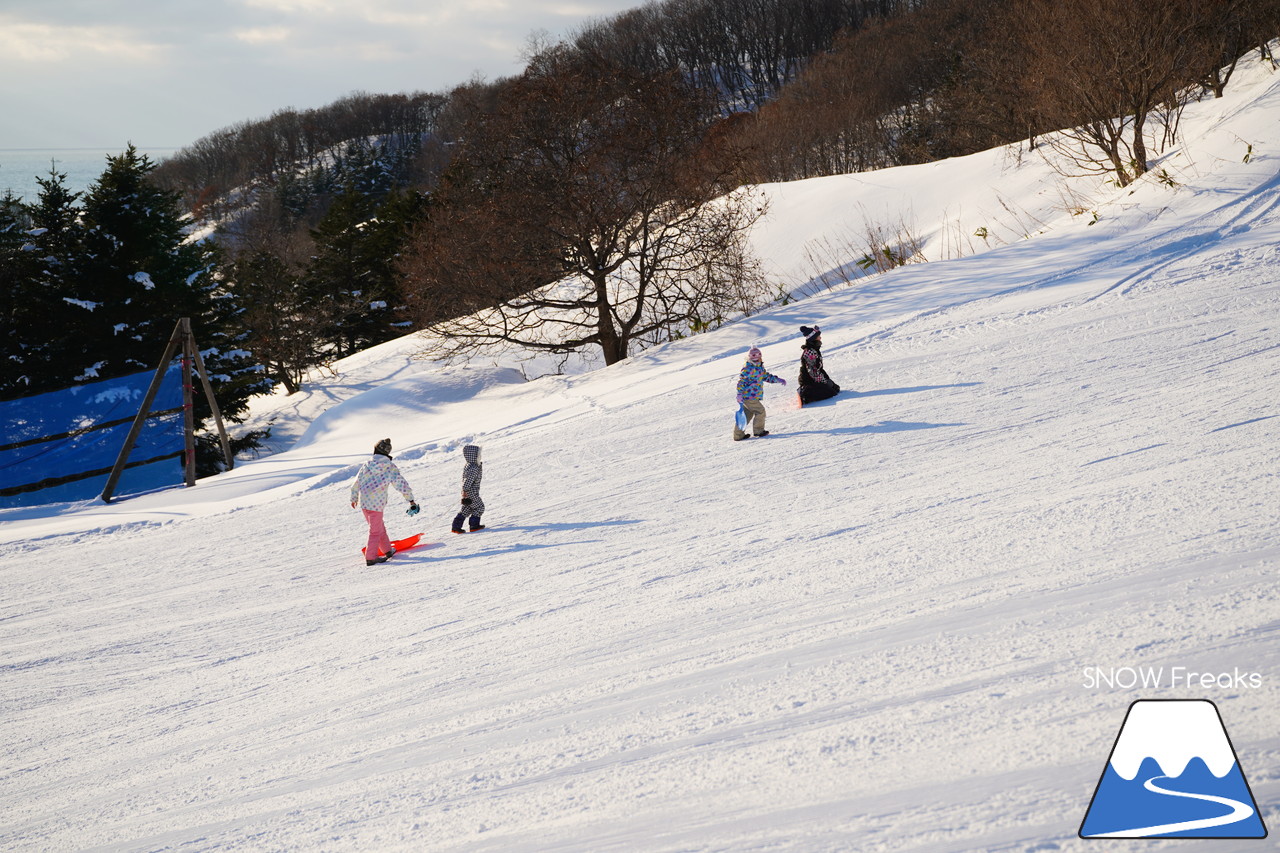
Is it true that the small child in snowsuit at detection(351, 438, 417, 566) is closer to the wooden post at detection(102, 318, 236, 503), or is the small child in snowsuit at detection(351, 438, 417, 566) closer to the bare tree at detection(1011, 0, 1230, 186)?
the wooden post at detection(102, 318, 236, 503)

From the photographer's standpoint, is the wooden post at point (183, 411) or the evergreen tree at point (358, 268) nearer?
the wooden post at point (183, 411)

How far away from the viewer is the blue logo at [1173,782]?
128 inches

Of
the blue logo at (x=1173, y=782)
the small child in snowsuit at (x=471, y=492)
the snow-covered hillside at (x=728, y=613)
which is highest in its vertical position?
the small child in snowsuit at (x=471, y=492)

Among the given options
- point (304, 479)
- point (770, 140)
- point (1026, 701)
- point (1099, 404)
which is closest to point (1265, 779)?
point (1026, 701)

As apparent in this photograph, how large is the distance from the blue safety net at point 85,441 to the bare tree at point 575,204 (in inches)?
223

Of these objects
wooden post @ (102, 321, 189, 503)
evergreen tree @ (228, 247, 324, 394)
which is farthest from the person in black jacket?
evergreen tree @ (228, 247, 324, 394)

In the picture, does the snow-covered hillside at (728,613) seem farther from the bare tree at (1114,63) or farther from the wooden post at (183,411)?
the bare tree at (1114,63)

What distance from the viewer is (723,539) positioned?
7273 mm

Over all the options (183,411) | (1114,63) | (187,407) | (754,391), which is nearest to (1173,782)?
(754,391)

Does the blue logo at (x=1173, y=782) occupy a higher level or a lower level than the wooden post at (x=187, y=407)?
lower

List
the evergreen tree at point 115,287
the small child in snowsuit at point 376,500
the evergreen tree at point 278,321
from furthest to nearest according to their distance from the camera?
the evergreen tree at point 278,321
the evergreen tree at point 115,287
the small child in snowsuit at point 376,500

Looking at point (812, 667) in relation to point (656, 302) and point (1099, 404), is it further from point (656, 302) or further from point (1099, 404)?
point (656, 302)

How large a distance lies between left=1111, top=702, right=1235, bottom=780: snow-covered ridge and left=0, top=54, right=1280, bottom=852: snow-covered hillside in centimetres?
8

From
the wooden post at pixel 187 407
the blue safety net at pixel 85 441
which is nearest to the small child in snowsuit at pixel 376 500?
the wooden post at pixel 187 407
